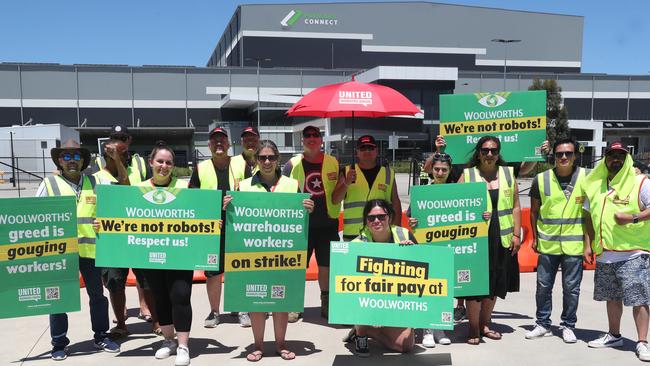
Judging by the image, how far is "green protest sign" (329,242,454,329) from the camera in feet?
13.5

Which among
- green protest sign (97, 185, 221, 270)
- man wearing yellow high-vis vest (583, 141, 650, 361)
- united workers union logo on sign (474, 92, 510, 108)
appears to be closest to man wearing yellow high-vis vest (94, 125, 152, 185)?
green protest sign (97, 185, 221, 270)

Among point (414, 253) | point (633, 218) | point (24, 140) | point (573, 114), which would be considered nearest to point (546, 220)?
point (633, 218)

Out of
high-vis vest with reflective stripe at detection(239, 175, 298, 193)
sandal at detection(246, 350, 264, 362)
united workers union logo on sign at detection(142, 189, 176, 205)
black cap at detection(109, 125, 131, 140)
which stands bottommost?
sandal at detection(246, 350, 264, 362)

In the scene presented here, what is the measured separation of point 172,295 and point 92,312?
3.24 feet

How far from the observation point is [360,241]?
13.9 feet

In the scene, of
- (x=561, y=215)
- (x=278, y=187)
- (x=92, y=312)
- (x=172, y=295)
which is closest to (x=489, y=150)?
(x=561, y=215)

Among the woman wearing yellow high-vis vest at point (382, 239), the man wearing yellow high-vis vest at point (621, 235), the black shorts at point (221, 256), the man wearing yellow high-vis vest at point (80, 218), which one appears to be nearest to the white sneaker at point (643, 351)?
the man wearing yellow high-vis vest at point (621, 235)

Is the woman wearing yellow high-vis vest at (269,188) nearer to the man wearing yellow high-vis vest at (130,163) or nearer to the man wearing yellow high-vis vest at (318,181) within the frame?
the man wearing yellow high-vis vest at (318,181)

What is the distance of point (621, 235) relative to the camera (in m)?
4.39

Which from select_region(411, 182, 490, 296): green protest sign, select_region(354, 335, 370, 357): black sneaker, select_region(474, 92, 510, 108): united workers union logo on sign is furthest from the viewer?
select_region(474, 92, 510, 108): united workers union logo on sign

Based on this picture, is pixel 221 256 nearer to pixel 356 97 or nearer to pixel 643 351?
pixel 356 97

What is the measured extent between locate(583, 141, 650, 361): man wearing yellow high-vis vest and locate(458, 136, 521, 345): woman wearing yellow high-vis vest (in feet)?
2.28

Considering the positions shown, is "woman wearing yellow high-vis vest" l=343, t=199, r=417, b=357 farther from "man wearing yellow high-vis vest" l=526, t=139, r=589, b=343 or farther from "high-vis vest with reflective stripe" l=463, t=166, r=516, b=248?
"man wearing yellow high-vis vest" l=526, t=139, r=589, b=343

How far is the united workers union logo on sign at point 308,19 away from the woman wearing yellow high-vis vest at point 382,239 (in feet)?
214
